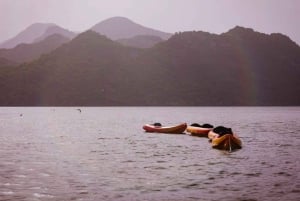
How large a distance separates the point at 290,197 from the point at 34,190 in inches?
554

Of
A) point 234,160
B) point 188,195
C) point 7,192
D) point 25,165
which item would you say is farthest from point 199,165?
point 7,192

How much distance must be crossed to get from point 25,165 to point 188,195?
55.7 feet

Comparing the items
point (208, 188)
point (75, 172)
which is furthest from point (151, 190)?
point (75, 172)

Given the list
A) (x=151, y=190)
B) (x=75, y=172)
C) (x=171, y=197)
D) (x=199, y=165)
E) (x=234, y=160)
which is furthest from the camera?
(x=234, y=160)

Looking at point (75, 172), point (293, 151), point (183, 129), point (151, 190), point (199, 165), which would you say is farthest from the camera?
point (183, 129)

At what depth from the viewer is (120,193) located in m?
23.7

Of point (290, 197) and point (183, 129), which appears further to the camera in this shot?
point (183, 129)

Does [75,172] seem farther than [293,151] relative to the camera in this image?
No

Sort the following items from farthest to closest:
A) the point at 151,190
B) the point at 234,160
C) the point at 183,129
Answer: the point at 183,129
the point at 234,160
the point at 151,190

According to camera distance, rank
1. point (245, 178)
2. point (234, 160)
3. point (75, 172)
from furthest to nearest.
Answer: point (234, 160) < point (75, 172) < point (245, 178)

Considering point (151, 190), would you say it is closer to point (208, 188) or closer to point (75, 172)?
point (208, 188)

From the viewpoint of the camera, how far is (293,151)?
46.0 metres

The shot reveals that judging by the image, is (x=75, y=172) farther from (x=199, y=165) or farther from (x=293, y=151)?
(x=293, y=151)

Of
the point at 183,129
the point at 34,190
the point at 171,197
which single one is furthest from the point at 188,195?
the point at 183,129
